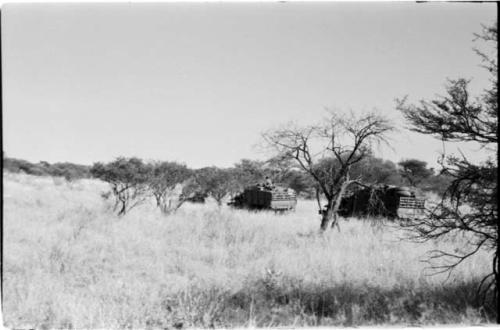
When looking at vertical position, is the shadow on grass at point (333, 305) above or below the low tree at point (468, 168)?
below

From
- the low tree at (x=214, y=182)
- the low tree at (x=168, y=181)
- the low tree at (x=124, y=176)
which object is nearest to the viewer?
the low tree at (x=124, y=176)

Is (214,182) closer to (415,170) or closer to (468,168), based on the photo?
(468,168)

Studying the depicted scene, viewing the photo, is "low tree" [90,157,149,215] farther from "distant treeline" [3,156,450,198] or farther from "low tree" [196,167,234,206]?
"low tree" [196,167,234,206]

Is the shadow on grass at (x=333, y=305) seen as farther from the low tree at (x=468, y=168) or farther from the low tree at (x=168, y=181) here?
the low tree at (x=168, y=181)

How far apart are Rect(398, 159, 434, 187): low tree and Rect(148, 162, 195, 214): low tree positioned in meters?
21.6

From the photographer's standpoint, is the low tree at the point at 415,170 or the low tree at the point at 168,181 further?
the low tree at the point at 415,170

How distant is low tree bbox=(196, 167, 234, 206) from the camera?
803 inches

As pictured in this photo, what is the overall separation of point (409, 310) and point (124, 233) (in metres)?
7.01

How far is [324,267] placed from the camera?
23.5ft

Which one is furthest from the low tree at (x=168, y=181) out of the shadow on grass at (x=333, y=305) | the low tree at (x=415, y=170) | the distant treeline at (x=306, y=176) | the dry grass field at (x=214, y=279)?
the low tree at (x=415, y=170)

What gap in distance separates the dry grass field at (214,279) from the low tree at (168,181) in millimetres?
4380

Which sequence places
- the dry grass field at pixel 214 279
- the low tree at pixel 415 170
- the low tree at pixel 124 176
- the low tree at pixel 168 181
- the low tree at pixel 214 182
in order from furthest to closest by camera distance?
1. the low tree at pixel 415 170
2. the low tree at pixel 214 182
3. the low tree at pixel 168 181
4. the low tree at pixel 124 176
5. the dry grass field at pixel 214 279

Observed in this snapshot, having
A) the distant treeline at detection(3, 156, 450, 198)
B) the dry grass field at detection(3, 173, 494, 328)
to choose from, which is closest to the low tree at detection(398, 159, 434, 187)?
the distant treeline at detection(3, 156, 450, 198)

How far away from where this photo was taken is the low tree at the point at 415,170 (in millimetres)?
32719
